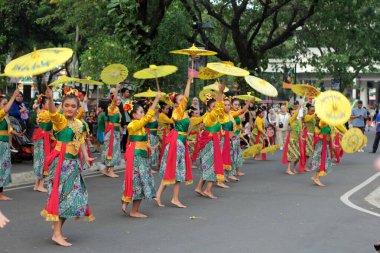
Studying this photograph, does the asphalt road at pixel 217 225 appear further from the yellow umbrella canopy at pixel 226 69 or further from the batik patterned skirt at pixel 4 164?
the yellow umbrella canopy at pixel 226 69

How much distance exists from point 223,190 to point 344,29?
1676 cm

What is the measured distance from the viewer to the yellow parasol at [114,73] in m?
11.6

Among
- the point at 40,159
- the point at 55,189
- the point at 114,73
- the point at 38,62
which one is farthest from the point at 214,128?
the point at 38,62

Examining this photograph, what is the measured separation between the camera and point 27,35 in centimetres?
2975

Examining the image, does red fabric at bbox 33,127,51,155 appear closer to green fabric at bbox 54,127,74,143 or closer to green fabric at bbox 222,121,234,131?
green fabric at bbox 222,121,234,131

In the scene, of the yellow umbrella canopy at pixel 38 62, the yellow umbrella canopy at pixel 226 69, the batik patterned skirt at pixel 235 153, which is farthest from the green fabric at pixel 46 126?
the yellow umbrella canopy at pixel 38 62

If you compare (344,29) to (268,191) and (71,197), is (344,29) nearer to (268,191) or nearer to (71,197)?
(268,191)

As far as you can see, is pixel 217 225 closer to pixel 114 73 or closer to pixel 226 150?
pixel 226 150

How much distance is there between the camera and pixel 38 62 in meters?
6.50

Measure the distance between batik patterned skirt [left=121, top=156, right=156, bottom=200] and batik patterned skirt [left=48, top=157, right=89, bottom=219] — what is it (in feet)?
4.77

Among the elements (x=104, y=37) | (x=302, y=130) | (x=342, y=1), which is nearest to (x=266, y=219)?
(x=302, y=130)

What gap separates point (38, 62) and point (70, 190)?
5.63 feet

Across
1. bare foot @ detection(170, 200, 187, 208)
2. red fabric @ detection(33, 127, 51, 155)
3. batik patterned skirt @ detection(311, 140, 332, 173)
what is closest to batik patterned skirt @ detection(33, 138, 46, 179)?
red fabric @ detection(33, 127, 51, 155)

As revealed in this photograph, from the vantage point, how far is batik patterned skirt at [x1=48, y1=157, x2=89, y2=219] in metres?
7.44
